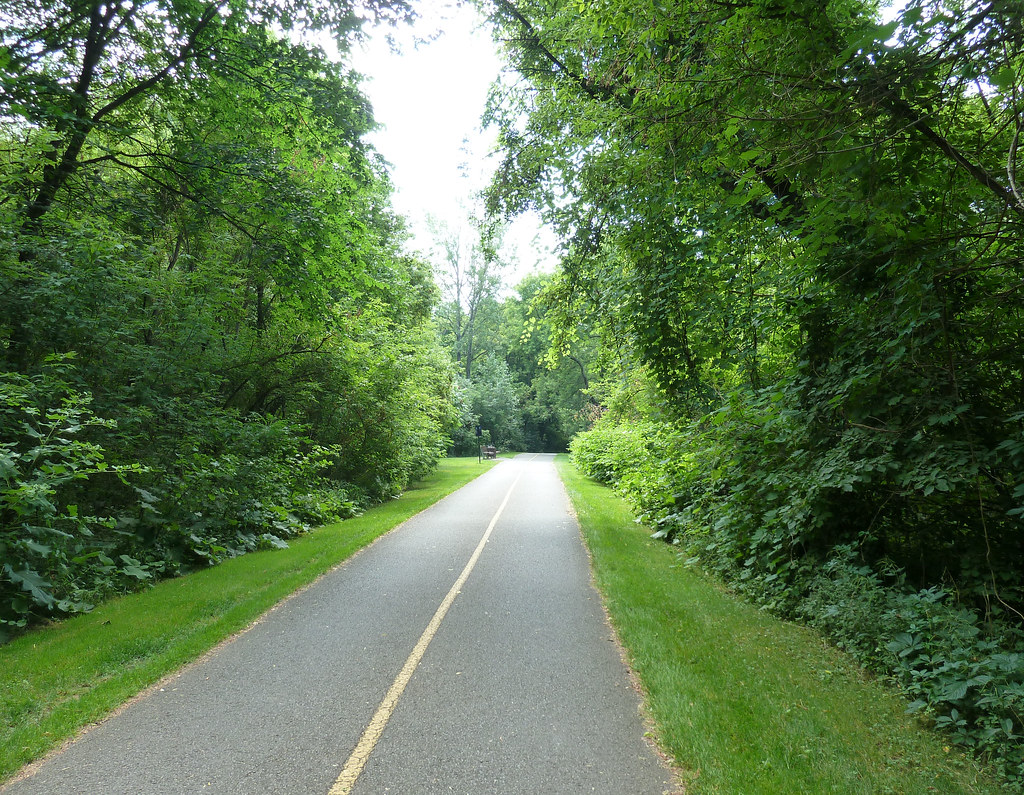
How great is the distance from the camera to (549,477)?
88.3 feet

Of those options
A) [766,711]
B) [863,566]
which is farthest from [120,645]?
[863,566]

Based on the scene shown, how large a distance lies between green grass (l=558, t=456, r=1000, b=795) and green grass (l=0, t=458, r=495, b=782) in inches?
163

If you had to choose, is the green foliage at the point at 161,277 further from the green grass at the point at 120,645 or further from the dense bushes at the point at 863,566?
the dense bushes at the point at 863,566

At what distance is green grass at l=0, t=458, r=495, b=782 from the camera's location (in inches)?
157

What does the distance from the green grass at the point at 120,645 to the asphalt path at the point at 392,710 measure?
0.73 feet

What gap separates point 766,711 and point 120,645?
567 centimetres

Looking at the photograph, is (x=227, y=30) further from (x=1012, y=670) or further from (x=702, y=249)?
(x=1012, y=670)

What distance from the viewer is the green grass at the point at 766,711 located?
3223 mm

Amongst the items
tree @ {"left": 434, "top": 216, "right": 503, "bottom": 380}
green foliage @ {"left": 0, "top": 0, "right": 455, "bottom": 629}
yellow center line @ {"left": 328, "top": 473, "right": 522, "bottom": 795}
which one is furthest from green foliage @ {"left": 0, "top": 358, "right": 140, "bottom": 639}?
tree @ {"left": 434, "top": 216, "right": 503, "bottom": 380}

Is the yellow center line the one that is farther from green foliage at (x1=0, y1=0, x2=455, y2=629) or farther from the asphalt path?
green foliage at (x1=0, y1=0, x2=455, y2=629)

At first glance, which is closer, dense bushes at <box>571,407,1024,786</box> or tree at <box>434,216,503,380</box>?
dense bushes at <box>571,407,1024,786</box>

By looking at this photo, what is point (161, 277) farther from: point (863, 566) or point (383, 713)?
point (863, 566)

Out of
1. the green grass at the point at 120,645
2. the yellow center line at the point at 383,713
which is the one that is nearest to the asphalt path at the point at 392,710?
the yellow center line at the point at 383,713

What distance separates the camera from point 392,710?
416 cm
